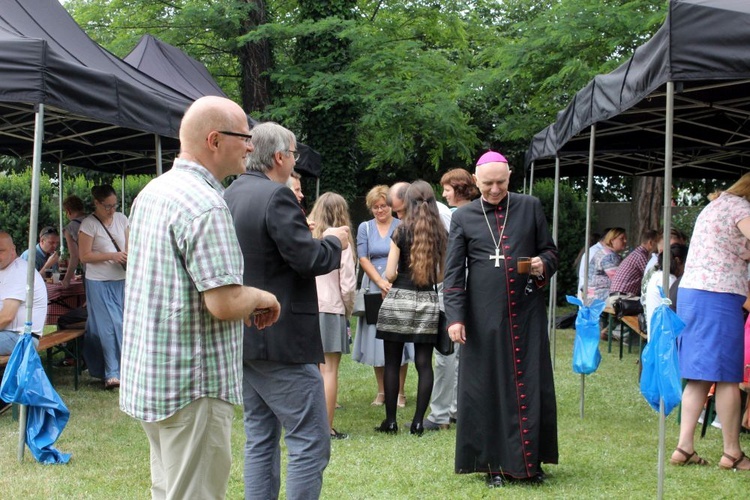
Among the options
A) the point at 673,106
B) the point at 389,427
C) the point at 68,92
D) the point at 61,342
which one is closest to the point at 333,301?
the point at 389,427

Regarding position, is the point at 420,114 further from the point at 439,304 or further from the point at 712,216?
the point at 712,216

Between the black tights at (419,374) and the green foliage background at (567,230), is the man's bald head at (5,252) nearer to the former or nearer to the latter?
the black tights at (419,374)

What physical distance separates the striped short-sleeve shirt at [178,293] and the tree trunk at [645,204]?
47.9 ft

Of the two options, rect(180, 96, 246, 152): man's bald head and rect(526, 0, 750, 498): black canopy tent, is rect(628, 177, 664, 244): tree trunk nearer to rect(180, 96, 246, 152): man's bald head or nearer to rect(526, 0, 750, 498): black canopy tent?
rect(526, 0, 750, 498): black canopy tent

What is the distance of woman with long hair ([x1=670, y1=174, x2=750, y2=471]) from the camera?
17.7ft

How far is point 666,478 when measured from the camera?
17.5 ft

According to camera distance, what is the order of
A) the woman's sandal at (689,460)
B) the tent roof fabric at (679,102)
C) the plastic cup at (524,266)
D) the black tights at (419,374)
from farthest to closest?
the black tights at (419,374) < the woman's sandal at (689,460) < the plastic cup at (524,266) < the tent roof fabric at (679,102)

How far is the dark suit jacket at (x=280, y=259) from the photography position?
12.0 ft

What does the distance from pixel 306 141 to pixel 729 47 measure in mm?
12673

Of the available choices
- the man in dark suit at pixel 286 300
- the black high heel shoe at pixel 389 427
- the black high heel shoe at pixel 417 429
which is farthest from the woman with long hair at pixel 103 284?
the man in dark suit at pixel 286 300

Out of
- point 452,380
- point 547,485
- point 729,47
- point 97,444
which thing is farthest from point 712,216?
point 97,444

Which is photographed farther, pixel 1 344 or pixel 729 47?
pixel 1 344

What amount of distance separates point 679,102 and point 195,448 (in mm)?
4671

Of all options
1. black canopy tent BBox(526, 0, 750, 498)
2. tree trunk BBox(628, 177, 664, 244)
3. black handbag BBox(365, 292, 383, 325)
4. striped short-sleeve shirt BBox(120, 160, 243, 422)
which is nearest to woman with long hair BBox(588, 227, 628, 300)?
black canopy tent BBox(526, 0, 750, 498)
